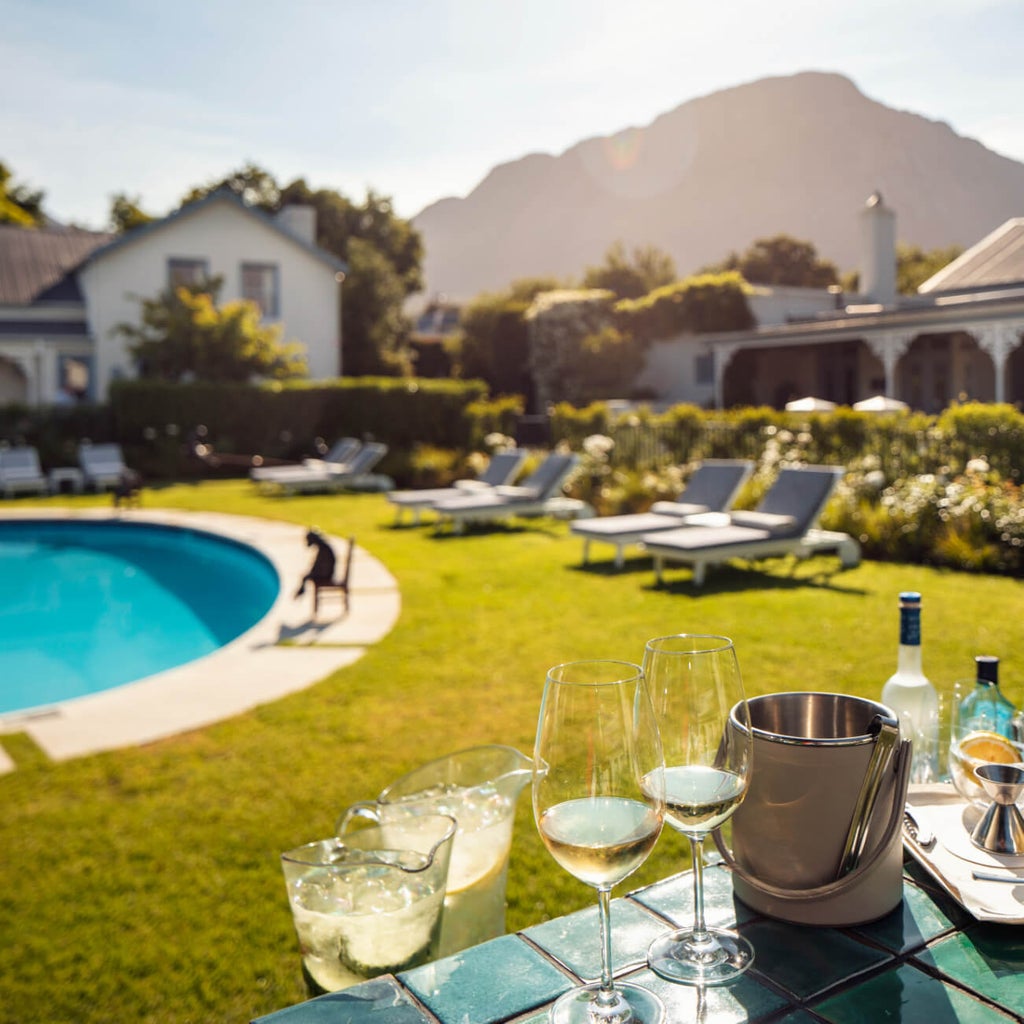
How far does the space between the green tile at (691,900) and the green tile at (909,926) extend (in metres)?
0.15

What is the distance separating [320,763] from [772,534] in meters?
5.63

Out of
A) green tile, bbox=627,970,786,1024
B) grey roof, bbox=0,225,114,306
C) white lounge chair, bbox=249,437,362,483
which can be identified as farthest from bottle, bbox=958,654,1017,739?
grey roof, bbox=0,225,114,306

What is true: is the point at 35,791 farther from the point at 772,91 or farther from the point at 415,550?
the point at 772,91

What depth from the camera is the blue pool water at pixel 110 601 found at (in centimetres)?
788

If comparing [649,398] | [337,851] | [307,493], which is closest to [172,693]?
[337,851]

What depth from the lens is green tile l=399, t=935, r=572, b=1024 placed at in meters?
1.02

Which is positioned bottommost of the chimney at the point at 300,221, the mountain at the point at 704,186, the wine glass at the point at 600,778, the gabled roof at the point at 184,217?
the wine glass at the point at 600,778

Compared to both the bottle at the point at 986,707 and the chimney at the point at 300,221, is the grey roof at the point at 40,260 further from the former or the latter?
the bottle at the point at 986,707

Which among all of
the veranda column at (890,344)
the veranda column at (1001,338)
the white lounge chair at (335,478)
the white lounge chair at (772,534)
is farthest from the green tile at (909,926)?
the veranda column at (890,344)

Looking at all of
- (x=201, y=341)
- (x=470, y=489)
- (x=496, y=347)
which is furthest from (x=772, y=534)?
(x=496, y=347)

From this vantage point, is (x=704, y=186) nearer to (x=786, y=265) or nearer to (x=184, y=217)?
(x=786, y=265)

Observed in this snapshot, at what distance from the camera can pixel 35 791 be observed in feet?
14.2

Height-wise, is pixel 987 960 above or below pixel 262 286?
below

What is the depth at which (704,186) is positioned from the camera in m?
126
